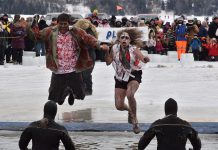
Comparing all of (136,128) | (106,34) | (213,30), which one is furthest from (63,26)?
(213,30)

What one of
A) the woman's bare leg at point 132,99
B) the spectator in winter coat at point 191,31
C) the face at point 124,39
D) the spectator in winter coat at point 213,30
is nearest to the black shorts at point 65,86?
the woman's bare leg at point 132,99

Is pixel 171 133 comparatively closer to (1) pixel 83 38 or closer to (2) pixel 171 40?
(1) pixel 83 38

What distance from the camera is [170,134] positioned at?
8.52 metres

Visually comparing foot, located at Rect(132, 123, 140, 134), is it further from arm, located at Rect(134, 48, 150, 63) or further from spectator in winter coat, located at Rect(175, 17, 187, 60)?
spectator in winter coat, located at Rect(175, 17, 187, 60)

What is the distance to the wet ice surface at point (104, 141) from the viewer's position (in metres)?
12.3

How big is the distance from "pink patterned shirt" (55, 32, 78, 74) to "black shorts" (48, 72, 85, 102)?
96 millimetres

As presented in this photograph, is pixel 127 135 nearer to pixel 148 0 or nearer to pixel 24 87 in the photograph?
pixel 24 87

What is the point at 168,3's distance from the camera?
139 metres

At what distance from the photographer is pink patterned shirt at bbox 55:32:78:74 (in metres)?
14.1

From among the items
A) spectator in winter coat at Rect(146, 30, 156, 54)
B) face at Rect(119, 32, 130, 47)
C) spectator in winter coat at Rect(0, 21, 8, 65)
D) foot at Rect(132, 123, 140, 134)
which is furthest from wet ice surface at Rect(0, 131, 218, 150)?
spectator in winter coat at Rect(146, 30, 156, 54)

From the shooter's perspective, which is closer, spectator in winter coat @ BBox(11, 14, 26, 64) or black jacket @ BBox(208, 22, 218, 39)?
spectator in winter coat @ BBox(11, 14, 26, 64)

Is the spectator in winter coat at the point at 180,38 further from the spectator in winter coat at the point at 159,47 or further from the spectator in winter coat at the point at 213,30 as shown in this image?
the spectator in winter coat at the point at 159,47

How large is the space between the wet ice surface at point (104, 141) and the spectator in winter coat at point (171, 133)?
3.52 meters

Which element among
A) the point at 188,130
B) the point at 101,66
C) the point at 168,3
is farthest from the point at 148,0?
the point at 188,130
